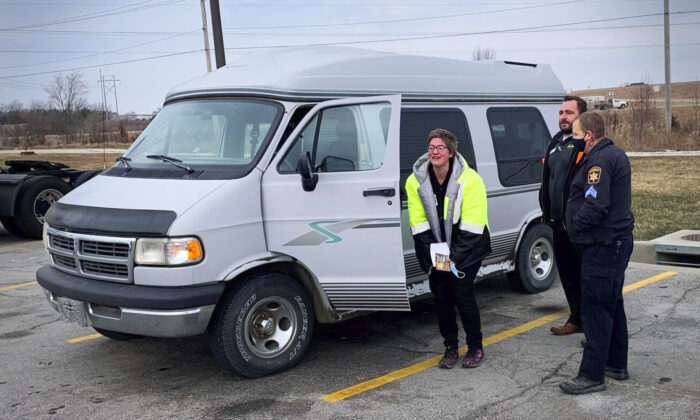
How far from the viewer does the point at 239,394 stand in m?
5.20

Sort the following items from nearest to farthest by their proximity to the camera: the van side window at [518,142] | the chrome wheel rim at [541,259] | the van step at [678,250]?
the van side window at [518,142] → the chrome wheel rim at [541,259] → the van step at [678,250]

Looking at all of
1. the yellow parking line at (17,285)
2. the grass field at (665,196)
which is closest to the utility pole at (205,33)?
the grass field at (665,196)

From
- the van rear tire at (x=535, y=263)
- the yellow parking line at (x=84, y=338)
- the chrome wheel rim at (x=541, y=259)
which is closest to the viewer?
the yellow parking line at (x=84, y=338)

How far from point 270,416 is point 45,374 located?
2.12 metres

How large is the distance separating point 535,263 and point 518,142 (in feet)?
4.34

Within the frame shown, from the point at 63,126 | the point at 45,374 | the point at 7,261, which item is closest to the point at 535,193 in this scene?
the point at 45,374

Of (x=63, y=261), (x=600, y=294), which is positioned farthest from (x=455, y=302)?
(x=63, y=261)

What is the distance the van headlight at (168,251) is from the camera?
4957mm

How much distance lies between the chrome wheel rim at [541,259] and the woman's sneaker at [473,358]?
96.0 inches

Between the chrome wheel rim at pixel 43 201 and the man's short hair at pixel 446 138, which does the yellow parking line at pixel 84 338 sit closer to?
the man's short hair at pixel 446 138

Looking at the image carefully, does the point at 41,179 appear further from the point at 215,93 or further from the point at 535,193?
the point at 535,193

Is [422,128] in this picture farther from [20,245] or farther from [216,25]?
[216,25]

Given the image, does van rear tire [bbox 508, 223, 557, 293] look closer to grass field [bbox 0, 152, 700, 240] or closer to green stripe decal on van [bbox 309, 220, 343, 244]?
grass field [bbox 0, 152, 700, 240]

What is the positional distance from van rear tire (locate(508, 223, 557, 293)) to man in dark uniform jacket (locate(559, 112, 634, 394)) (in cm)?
268
